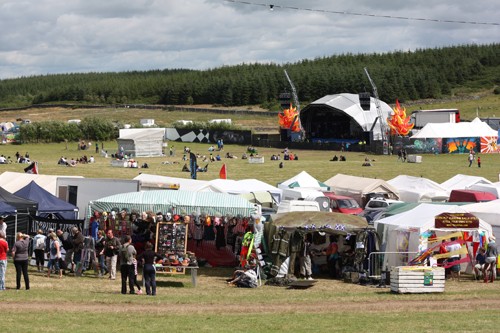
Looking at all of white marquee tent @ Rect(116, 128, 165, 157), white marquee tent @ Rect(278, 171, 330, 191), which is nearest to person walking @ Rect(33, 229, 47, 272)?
white marquee tent @ Rect(278, 171, 330, 191)

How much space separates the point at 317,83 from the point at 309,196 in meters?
132

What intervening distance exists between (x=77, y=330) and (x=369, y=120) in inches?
3360

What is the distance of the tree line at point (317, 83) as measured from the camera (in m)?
162

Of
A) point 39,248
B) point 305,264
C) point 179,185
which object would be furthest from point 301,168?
point 39,248

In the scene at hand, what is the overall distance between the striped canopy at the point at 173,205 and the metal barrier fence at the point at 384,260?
3.79 m

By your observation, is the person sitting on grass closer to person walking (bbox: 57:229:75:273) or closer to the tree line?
person walking (bbox: 57:229:75:273)

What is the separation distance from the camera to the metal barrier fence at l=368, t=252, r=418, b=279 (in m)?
23.5

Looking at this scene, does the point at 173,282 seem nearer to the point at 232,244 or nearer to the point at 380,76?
the point at 232,244

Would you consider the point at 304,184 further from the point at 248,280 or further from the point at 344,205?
the point at 248,280

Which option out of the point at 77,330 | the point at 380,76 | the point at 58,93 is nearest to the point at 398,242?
the point at 77,330

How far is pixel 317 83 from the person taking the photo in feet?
541

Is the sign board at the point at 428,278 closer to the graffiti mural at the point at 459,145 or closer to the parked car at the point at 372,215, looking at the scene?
the parked car at the point at 372,215

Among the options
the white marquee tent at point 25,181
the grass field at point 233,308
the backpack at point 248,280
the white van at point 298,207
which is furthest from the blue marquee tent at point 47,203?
the backpack at point 248,280

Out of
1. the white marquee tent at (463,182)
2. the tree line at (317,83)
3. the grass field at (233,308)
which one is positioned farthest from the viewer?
Result: the tree line at (317,83)
